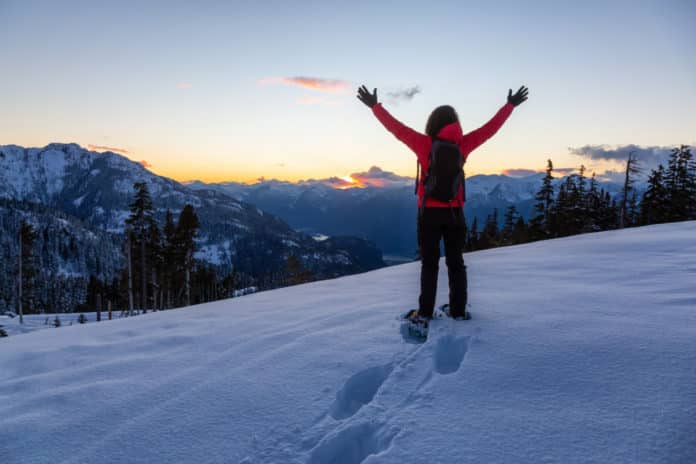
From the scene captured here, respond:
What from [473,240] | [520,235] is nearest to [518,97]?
[520,235]

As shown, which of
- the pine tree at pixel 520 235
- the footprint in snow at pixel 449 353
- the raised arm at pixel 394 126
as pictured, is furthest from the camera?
the pine tree at pixel 520 235

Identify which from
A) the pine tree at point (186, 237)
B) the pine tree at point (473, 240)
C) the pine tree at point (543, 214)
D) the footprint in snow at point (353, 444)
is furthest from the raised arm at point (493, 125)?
the pine tree at point (473, 240)

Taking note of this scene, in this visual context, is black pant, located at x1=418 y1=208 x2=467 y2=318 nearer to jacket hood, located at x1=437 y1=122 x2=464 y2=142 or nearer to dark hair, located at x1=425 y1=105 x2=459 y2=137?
jacket hood, located at x1=437 y1=122 x2=464 y2=142

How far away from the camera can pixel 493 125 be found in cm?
419

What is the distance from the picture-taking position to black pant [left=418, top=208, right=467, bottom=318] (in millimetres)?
3924

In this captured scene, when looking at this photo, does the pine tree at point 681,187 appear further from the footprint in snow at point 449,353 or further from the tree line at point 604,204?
the footprint in snow at point 449,353

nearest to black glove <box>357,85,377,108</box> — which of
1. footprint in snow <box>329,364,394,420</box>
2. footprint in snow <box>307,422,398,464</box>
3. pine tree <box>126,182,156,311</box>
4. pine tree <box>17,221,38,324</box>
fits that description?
footprint in snow <box>329,364,394,420</box>

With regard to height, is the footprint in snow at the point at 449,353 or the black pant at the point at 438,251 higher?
the black pant at the point at 438,251

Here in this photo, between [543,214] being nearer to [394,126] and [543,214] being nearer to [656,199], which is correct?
[656,199]

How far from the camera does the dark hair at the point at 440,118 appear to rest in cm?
395

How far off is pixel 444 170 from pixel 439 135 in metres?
0.41

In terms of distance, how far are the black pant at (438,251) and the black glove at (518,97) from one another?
5.38ft

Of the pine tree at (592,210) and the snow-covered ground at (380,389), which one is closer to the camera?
the snow-covered ground at (380,389)

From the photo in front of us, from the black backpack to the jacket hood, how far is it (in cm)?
6
